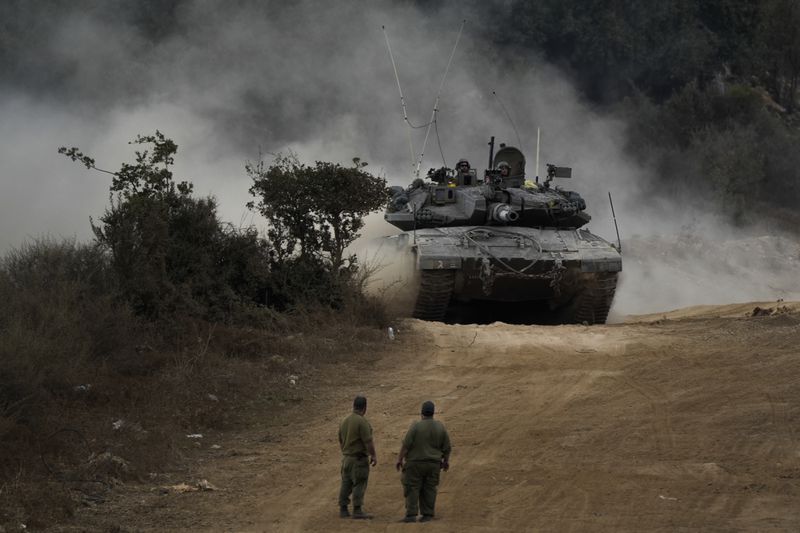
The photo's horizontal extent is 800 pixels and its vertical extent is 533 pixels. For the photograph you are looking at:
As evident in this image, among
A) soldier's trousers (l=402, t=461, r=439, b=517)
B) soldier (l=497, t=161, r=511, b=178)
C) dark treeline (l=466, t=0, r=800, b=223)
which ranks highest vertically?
dark treeline (l=466, t=0, r=800, b=223)

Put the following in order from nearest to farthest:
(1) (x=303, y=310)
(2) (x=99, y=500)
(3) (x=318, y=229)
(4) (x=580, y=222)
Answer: (2) (x=99, y=500), (1) (x=303, y=310), (3) (x=318, y=229), (4) (x=580, y=222)

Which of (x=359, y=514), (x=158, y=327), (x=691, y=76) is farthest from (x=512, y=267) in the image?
(x=691, y=76)

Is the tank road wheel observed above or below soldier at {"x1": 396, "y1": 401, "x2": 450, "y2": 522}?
above

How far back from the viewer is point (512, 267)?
19.5m

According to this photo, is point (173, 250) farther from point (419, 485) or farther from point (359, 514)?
point (419, 485)

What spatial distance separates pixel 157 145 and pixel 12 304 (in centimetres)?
451

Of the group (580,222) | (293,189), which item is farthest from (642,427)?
(580,222)

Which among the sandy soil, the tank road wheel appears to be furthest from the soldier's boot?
the tank road wheel

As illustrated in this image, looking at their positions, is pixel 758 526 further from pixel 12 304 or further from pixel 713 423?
pixel 12 304

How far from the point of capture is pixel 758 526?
9094 mm

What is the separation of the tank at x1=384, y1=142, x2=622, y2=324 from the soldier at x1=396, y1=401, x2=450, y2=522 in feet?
31.3

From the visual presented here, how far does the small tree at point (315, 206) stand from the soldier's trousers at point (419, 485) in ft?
31.0

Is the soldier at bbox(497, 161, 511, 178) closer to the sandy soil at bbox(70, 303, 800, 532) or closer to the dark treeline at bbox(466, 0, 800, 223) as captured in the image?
the sandy soil at bbox(70, 303, 800, 532)

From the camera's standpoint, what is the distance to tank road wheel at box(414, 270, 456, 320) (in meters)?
19.2
